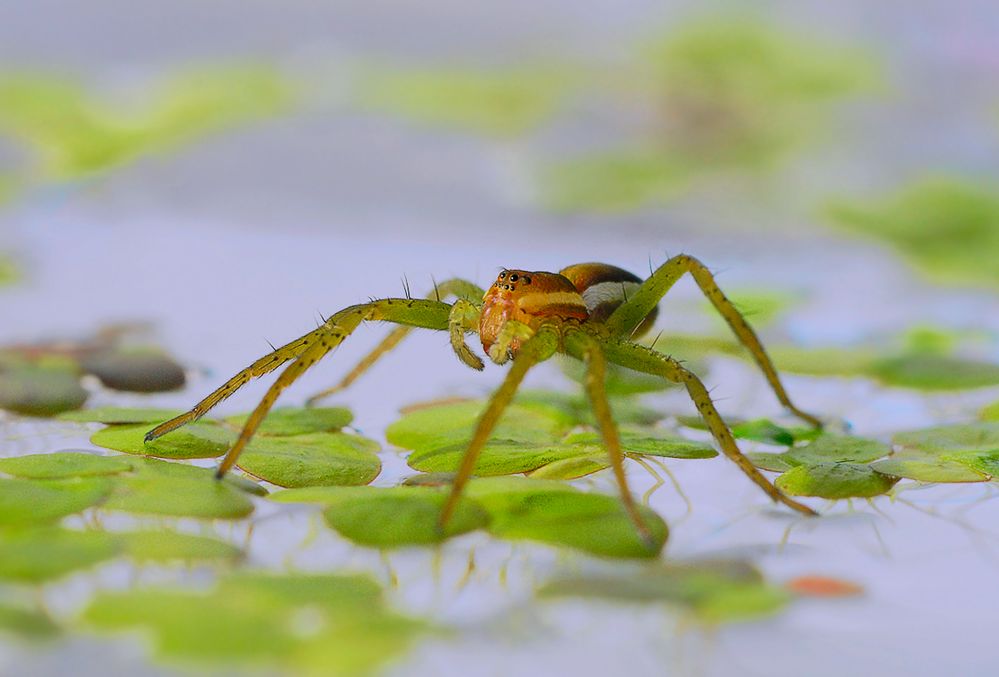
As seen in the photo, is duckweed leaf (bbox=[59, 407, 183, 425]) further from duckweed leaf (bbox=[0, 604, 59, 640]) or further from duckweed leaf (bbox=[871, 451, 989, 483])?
duckweed leaf (bbox=[871, 451, 989, 483])

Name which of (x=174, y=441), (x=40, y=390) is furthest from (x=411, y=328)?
(x=40, y=390)

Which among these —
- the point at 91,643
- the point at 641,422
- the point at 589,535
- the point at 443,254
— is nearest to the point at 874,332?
the point at 641,422

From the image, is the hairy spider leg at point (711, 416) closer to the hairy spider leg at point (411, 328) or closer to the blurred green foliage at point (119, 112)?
the hairy spider leg at point (411, 328)

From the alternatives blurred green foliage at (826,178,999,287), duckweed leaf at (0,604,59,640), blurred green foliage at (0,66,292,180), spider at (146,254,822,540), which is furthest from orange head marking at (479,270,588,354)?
blurred green foliage at (0,66,292,180)

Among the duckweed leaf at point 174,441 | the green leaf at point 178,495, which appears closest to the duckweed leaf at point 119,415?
the duckweed leaf at point 174,441

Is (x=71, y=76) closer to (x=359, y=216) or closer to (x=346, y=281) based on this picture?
(x=359, y=216)

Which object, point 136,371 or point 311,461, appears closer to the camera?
point 311,461

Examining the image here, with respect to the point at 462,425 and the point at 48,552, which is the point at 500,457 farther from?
the point at 48,552
